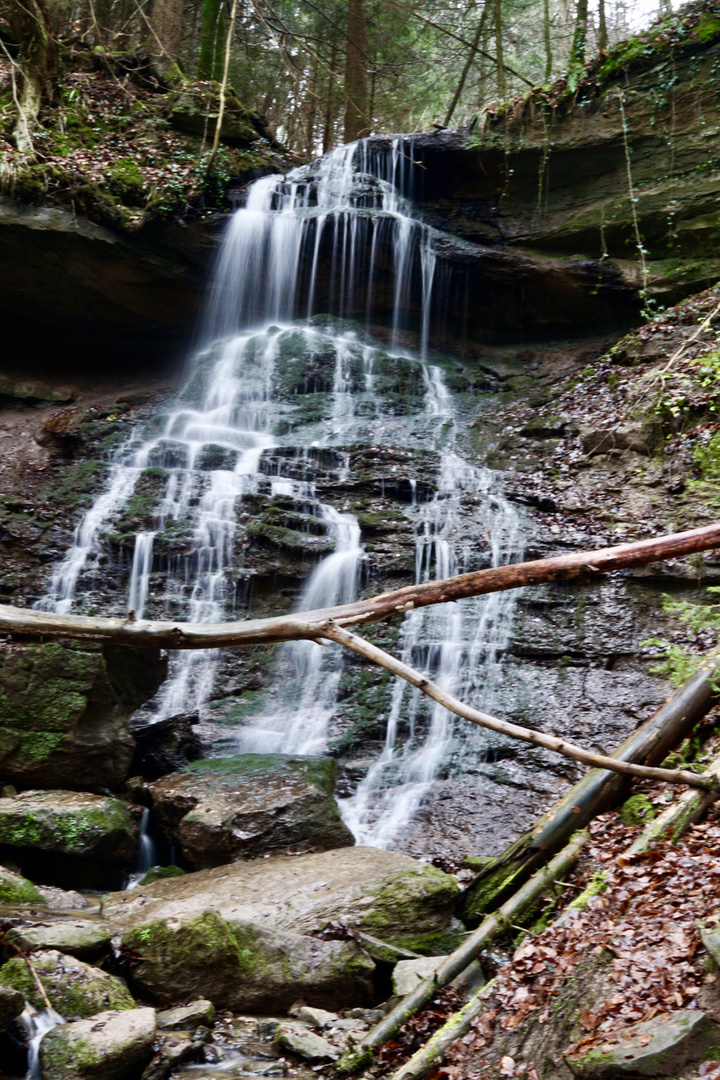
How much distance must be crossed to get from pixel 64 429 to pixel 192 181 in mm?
5002

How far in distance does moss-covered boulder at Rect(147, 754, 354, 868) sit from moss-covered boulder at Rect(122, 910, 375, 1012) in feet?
4.68

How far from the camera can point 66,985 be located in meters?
3.88

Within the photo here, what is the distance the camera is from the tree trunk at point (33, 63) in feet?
39.3

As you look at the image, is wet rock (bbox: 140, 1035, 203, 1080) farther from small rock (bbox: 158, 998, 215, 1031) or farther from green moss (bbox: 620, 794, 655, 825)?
green moss (bbox: 620, 794, 655, 825)

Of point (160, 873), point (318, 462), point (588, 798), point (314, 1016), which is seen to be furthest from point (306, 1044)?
point (318, 462)

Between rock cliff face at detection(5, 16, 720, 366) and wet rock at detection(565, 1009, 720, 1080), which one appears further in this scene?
rock cliff face at detection(5, 16, 720, 366)

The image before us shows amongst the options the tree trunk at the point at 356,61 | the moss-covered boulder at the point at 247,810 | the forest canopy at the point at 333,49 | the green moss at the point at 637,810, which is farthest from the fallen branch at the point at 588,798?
the tree trunk at the point at 356,61

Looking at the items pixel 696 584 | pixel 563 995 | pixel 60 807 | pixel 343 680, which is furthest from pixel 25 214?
pixel 563 995

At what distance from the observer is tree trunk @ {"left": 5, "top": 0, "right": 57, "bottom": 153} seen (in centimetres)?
1198

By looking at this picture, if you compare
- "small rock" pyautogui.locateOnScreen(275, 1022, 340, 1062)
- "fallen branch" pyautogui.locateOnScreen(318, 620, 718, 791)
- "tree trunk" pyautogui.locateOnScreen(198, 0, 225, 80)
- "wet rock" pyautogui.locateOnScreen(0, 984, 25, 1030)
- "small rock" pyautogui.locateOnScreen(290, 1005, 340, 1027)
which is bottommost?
"small rock" pyautogui.locateOnScreen(290, 1005, 340, 1027)

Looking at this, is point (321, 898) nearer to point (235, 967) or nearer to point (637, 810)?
point (235, 967)

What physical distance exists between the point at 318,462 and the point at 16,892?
7.15 meters

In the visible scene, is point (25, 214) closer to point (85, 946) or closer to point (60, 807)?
point (60, 807)

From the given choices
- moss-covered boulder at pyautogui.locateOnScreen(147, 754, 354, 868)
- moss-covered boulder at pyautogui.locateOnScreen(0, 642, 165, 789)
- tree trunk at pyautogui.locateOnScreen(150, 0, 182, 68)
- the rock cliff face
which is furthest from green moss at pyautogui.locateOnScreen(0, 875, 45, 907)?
tree trunk at pyautogui.locateOnScreen(150, 0, 182, 68)
